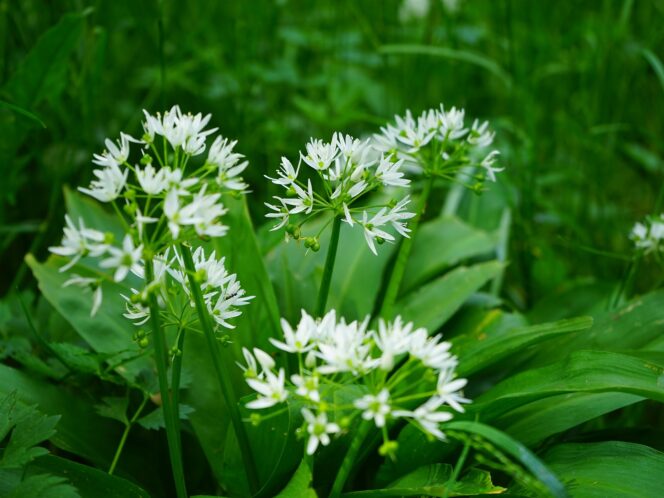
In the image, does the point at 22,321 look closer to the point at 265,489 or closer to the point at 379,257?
the point at 265,489

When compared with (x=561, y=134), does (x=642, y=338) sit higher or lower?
lower

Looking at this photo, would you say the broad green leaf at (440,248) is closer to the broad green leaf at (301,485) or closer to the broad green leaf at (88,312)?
the broad green leaf at (88,312)

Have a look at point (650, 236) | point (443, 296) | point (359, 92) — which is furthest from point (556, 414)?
point (359, 92)

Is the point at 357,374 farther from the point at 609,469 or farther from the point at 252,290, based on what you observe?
the point at 252,290

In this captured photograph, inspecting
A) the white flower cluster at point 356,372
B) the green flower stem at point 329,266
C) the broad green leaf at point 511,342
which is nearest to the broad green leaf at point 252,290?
the green flower stem at point 329,266

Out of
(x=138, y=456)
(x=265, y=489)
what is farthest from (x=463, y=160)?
(x=138, y=456)

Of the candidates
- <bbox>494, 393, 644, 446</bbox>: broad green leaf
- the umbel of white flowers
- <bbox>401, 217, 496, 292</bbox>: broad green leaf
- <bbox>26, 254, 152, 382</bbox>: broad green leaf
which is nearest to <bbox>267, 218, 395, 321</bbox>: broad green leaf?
<bbox>401, 217, 496, 292</bbox>: broad green leaf

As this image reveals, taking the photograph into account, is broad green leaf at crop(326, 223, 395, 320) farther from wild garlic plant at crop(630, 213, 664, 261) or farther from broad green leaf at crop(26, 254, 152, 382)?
wild garlic plant at crop(630, 213, 664, 261)
